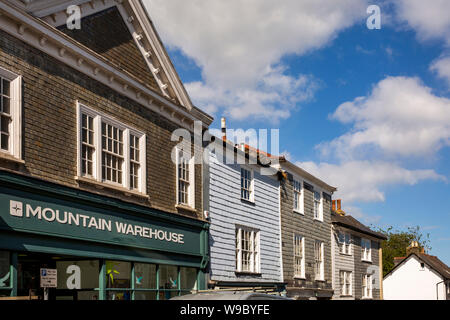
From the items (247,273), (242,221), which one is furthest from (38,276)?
(247,273)

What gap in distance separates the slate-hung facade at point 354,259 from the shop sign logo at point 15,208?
24176 mm

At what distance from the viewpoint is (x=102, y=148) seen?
1566 cm

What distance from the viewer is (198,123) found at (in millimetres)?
20828

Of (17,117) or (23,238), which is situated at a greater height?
(17,117)

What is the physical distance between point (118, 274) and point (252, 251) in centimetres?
966

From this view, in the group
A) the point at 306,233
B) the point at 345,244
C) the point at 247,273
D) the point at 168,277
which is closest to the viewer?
the point at 168,277

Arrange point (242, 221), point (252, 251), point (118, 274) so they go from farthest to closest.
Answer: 1. point (252, 251)
2. point (242, 221)
3. point (118, 274)

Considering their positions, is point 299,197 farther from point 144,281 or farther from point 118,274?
point 118,274

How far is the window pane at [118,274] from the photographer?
51.0 feet

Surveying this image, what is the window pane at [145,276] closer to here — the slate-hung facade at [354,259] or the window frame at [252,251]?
the window frame at [252,251]
